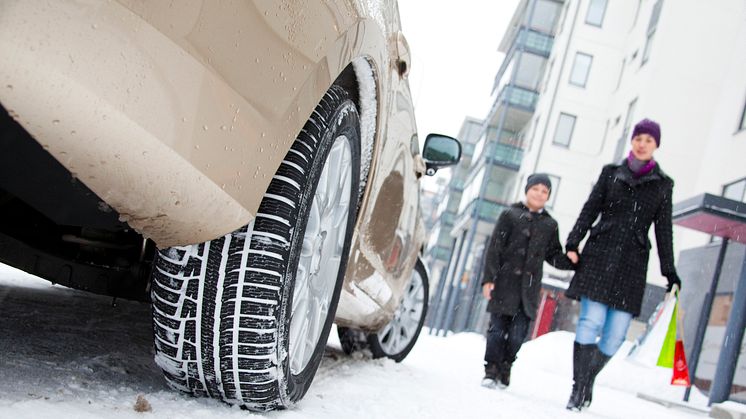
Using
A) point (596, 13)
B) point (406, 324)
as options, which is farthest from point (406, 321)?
point (596, 13)

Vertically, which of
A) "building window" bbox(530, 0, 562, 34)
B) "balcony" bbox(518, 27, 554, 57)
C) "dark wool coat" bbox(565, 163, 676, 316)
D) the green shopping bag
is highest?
"building window" bbox(530, 0, 562, 34)

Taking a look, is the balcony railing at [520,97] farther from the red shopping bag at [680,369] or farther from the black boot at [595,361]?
the black boot at [595,361]

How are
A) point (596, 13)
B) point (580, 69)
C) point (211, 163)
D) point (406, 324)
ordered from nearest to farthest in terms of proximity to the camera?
point (211, 163)
point (406, 324)
point (596, 13)
point (580, 69)

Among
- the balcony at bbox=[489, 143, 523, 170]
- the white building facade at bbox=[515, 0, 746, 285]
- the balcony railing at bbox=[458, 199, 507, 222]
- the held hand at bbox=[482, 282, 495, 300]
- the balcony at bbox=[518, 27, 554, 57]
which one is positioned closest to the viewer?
the held hand at bbox=[482, 282, 495, 300]

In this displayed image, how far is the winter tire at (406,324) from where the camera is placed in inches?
183

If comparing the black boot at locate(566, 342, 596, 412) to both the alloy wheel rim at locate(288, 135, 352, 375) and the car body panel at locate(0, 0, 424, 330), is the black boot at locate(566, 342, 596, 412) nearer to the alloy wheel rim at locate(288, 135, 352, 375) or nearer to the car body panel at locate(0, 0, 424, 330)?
the alloy wheel rim at locate(288, 135, 352, 375)

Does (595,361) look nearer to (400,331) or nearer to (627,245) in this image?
(627,245)

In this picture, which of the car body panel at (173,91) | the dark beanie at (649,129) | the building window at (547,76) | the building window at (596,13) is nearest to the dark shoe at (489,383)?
the dark beanie at (649,129)

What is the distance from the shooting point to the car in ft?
4.07

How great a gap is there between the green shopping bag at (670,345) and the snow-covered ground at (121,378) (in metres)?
0.57

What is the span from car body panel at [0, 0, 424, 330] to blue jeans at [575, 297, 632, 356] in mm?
3147

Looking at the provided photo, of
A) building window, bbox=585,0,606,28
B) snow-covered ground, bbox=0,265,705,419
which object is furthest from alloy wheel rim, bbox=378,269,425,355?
building window, bbox=585,0,606,28

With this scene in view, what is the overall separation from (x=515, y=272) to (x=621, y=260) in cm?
82

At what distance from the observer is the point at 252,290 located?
1.82 metres
